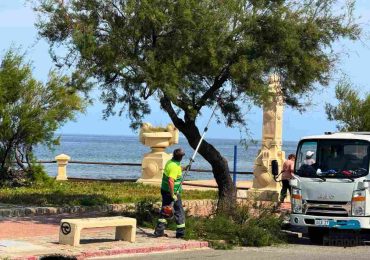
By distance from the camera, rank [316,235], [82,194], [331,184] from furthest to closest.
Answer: [82,194] < [316,235] < [331,184]

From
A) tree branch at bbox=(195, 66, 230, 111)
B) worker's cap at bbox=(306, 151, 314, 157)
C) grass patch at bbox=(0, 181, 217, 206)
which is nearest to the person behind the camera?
worker's cap at bbox=(306, 151, 314, 157)

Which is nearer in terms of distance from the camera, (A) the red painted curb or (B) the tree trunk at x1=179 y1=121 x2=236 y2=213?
(A) the red painted curb

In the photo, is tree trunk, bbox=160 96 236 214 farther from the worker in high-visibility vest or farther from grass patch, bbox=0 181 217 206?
the worker in high-visibility vest

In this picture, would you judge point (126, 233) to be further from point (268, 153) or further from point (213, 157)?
point (268, 153)

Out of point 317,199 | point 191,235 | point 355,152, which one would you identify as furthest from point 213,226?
point 355,152

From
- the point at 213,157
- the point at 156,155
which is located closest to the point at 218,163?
the point at 213,157

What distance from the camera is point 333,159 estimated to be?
16.7 meters

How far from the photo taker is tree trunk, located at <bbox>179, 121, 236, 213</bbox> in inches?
711

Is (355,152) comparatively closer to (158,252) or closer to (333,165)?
(333,165)

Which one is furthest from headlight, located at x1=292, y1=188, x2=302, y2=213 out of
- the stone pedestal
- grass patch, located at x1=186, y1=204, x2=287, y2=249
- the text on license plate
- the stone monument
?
the stone monument

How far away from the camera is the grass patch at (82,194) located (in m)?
19.9

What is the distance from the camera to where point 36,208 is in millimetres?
18188

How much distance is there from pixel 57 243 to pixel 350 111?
658 inches

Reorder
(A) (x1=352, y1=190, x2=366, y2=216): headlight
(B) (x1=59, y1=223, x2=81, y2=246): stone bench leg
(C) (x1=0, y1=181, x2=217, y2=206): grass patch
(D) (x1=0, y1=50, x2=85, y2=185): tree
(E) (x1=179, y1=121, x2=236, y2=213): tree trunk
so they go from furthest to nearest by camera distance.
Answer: (D) (x1=0, y1=50, x2=85, y2=185): tree < (C) (x1=0, y1=181, x2=217, y2=206): grass patch < (E) (x1=179, y1=121, x2=236, y2=213): tree trunk < (A) (x1=352, y1=190, x2=366, y2=216): headlight < (B) (x1=59, y1=223, x2=81, y2=246): stone bench leg
